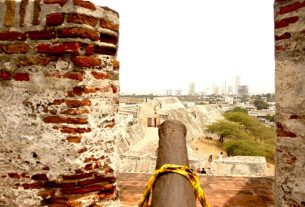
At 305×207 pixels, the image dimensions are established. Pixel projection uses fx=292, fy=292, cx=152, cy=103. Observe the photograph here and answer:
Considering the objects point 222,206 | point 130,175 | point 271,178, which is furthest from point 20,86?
point 271,178

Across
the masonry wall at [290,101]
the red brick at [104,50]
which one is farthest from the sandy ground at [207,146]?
the red brick at [104,50]

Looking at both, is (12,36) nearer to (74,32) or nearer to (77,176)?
(74,32)

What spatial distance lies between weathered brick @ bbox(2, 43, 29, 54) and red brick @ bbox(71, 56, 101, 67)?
0.41m

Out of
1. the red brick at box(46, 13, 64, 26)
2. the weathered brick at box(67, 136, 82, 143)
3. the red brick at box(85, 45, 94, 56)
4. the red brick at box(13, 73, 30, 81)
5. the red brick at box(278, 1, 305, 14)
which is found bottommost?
the weathered brick at box(67, 136, 82, 143)

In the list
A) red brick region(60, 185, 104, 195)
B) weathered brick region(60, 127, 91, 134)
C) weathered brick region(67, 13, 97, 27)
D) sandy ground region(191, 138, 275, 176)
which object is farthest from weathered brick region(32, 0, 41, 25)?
sandy ground region(191, 138, 275, 176)

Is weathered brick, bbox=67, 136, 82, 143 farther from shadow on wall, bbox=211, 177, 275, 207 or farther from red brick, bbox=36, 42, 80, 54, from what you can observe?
shadow on wall, bbox=211, 177, 275, 207

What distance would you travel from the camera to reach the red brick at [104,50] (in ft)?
8.38

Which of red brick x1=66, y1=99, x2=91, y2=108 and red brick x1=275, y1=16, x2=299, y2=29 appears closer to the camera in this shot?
red brick x1=66, y1=99, x2=91, y2=108

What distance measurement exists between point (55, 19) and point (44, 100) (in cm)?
67

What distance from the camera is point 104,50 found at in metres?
2.62

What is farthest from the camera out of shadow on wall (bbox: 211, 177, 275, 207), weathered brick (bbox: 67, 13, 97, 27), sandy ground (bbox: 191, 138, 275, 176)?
sandy ground (bbox: 191, 138, 275, 176)

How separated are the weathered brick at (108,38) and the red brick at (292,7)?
5.51 ft

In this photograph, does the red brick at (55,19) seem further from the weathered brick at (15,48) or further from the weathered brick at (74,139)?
the weathered brick at (74,139)

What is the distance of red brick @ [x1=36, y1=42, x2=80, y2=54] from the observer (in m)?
2.40
